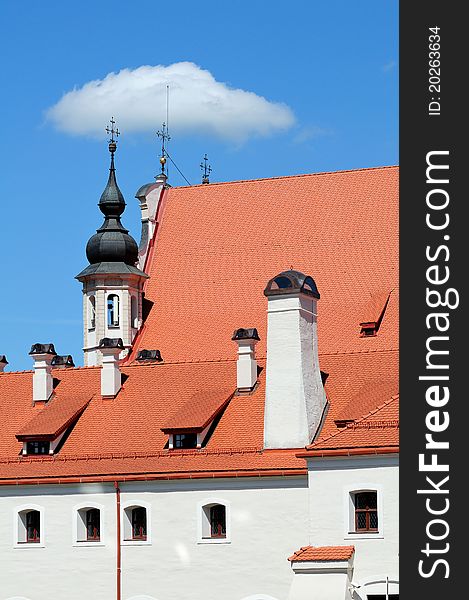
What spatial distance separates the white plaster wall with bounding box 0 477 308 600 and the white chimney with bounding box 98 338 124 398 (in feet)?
14.2

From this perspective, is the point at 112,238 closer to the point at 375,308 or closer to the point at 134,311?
the point at 134,311

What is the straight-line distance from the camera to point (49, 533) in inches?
1951

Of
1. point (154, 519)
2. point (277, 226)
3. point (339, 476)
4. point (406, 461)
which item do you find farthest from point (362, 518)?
point (277, 226)

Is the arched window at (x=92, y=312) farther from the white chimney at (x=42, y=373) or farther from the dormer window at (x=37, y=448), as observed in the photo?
the dormer window at (x=37, y=448)

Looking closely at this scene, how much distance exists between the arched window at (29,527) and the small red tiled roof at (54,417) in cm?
229

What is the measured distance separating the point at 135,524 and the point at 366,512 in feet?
25.1

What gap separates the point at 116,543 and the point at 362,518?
7.83m

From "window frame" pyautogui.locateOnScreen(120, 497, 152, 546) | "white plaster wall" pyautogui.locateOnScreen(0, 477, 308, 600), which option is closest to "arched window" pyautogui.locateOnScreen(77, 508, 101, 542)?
"white plaster wall" pyautogui.locateOnScreen(0, 477, 308, 600)

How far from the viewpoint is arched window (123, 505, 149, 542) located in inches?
1918

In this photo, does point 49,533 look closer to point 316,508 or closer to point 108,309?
point 316,508

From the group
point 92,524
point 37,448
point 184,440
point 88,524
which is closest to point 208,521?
point 184,440

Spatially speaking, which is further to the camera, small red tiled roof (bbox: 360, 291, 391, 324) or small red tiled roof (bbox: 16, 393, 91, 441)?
small red tiled roof (bbox: 360, 291, 391, 324)

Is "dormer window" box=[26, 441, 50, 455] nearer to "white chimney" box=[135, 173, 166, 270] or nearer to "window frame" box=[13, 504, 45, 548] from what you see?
"window frame" box=[13, 504, 45, 548]

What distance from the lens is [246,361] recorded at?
5050 centimetres
